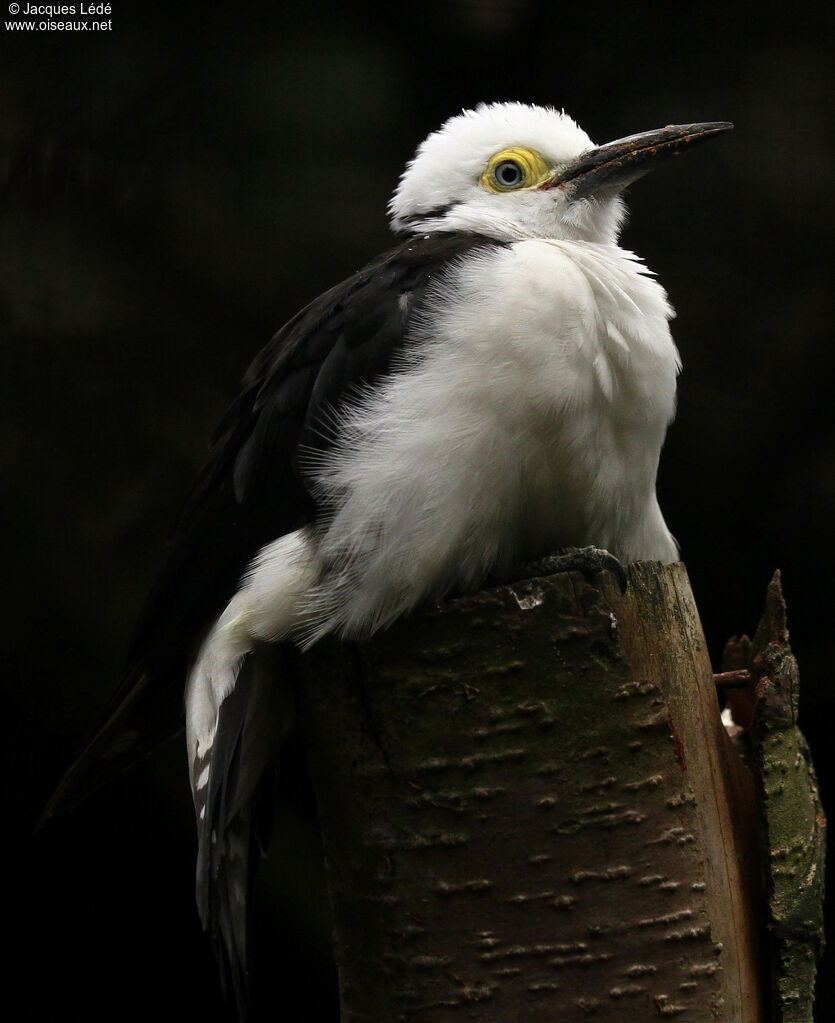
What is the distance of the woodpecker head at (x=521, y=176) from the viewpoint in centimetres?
247

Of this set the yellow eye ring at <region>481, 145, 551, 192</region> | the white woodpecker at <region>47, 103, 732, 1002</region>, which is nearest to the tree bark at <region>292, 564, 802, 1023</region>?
the white woodpecker at <region>47, 103, 732, 1002</region>

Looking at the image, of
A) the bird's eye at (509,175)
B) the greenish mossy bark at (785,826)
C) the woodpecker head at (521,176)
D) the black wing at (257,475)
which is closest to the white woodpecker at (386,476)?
the black wing at (257,475)

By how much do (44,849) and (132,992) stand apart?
1.58ft

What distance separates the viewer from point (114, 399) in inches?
134

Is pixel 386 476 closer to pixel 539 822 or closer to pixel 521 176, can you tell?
pixel 539 822

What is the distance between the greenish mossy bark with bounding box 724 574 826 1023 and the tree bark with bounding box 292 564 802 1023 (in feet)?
0.15

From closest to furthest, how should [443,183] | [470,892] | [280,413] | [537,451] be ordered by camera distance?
[470,892] < [537,451] < [280,413] < [443,183]

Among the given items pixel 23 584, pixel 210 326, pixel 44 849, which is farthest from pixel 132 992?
pixel 210 326

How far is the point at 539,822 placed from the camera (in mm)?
1761

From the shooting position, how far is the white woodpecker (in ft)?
6.45

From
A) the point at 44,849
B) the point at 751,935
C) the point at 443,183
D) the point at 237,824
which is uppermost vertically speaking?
the point at 443,183

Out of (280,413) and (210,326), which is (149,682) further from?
(210,326)

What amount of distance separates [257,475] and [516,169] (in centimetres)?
92

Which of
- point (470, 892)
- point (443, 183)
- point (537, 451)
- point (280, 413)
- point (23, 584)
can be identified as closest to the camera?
point (470, 892)
